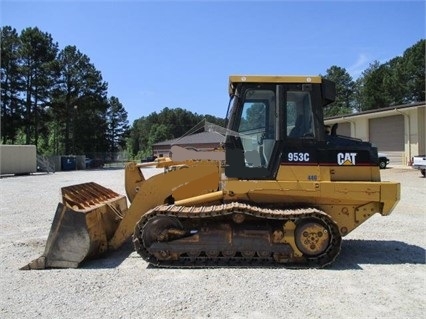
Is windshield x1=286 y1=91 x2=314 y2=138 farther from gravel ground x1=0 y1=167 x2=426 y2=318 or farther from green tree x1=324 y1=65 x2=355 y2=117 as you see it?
green tree x1=324 y1=65 x2=355 y2=117

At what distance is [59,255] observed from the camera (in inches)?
255

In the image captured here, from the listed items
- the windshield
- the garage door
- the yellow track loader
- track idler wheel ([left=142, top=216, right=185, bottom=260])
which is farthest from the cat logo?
the garage door

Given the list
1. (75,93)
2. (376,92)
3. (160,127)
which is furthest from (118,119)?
(376,92)

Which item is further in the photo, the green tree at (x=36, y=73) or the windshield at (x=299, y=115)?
the green tree at (x=36, y=73)

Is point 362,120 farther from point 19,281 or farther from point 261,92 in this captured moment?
point 19,281

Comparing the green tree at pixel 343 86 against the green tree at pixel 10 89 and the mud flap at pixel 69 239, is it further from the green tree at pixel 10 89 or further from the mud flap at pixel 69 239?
the mud flap at pixel 69 239

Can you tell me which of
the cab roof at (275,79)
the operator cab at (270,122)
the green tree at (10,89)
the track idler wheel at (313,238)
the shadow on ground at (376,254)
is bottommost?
the shadow on ground at (376,254)

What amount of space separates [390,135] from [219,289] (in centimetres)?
3069

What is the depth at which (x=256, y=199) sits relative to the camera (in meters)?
6.88

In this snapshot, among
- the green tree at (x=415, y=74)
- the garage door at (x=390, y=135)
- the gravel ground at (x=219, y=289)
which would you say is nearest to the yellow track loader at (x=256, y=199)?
the gravel ground at (x=219, y=289)

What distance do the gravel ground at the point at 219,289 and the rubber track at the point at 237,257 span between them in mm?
215

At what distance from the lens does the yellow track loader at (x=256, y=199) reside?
6.45m

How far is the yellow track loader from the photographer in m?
6.45

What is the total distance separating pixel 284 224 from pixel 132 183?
2983mm
